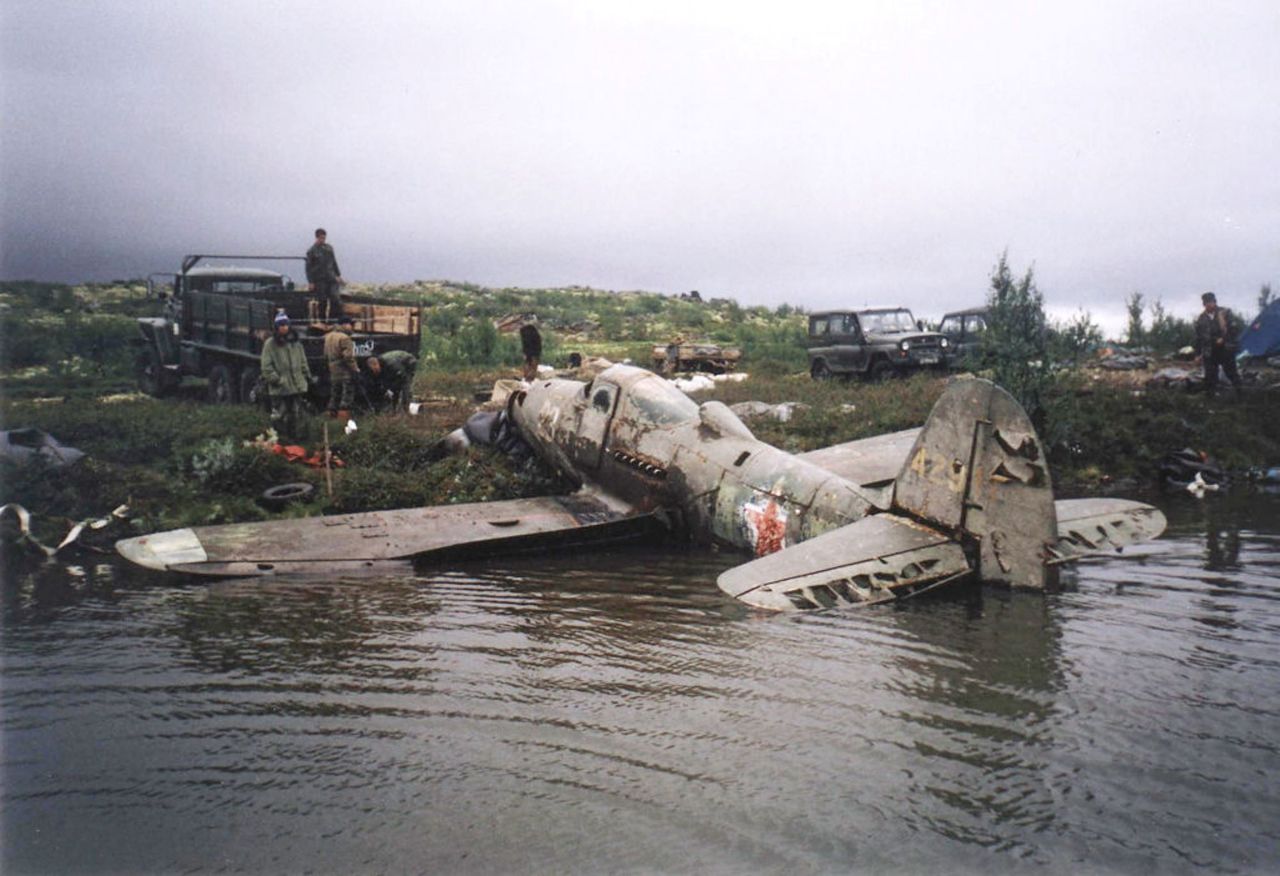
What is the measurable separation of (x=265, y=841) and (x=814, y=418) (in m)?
13.7

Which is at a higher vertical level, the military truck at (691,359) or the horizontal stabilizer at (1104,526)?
the military truck at (691,359)

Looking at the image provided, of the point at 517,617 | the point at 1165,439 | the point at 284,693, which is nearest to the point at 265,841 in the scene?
the point at 284,693

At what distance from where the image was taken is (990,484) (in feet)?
23.6

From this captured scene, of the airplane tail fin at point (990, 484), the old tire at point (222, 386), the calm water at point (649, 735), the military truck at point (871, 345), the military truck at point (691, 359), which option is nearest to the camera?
the calm water at point (649, 735)

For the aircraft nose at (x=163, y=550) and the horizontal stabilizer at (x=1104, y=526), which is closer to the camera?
the horizontal stabilizer at (x=1104, y=526)

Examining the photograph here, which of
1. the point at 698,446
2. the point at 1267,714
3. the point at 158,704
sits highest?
the point at 698,446

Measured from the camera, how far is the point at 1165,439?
51.4 feet

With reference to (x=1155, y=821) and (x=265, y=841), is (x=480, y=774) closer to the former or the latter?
(x=265, y=841)

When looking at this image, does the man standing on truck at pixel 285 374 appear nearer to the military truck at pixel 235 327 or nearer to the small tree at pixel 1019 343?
the military truck at pixel 235 327

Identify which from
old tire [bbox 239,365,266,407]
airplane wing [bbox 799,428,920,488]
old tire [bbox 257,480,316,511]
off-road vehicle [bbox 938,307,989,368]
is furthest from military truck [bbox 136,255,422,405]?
off-road vehicle [bbox 938,307,989,368]

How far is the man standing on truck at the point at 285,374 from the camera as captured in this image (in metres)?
13.2

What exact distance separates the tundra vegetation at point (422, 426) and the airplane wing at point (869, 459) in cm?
280

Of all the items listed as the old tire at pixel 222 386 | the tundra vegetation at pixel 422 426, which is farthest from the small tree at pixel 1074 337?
the old tire at pixel 222 386

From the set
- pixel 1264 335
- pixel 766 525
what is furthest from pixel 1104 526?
pixel 1264 335
